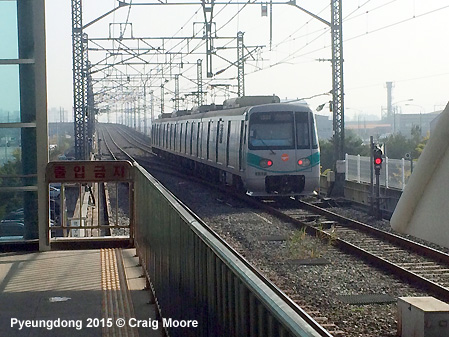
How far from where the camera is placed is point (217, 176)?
2780 centimetres

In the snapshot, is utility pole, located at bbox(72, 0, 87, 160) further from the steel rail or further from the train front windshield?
the steel rail

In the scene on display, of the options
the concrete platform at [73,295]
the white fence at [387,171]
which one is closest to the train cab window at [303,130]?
the white fence at [387,171]

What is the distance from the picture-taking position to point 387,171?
77.0 feet

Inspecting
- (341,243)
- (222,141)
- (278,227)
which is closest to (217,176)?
(222,141)

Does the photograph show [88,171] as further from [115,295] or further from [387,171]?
[387,171]

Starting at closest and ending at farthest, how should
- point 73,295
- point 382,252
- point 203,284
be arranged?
1. point 203,284
2. point 73,295
3. point 382,252

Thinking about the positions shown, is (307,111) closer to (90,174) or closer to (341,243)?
(341,243)

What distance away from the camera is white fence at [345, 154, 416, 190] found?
22438mm

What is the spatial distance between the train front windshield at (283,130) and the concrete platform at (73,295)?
1143 centimetres

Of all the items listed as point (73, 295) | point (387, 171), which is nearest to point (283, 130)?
point (387, 171)

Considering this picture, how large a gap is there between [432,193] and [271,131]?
739 inches

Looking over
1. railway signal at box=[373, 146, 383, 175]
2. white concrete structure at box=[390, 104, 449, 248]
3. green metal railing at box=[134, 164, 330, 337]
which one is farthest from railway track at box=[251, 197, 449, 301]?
white concrete structure at box=[390, 104, 449, 248]

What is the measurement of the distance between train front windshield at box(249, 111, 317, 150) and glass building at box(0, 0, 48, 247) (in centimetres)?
1185

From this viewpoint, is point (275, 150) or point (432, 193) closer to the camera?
point (432, 193)
